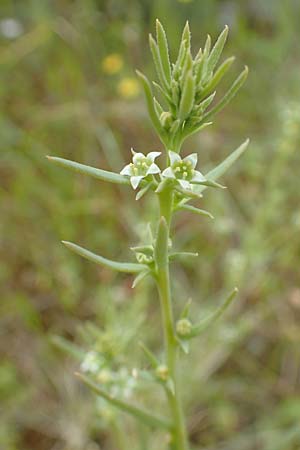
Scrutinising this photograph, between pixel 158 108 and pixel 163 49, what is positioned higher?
pixel 163 49

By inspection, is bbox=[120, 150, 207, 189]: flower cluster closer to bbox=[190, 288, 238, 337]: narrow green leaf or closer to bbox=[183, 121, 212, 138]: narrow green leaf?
bbox=[183, 121, 212, 138]: narrow green leaf

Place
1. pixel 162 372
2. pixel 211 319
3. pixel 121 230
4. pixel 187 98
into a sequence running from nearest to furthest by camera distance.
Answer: pixel 187 98 < pixel 211 319 < pixel 162 372 < pixel 121 230

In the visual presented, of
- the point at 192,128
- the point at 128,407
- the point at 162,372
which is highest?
the point at 192,128

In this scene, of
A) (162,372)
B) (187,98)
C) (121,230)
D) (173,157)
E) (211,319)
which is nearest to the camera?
(187,98)

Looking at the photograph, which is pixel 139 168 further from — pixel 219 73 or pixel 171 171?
pixel 219 73

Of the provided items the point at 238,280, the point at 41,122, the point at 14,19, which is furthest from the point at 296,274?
the point at 14,19

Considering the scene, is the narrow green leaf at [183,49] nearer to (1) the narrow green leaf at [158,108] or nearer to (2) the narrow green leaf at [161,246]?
(1) the narrow green leaf at [158,108]

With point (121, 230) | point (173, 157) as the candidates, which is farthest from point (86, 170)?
point (121, 230)

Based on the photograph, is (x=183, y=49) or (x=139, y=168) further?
(x=139, y=168)
